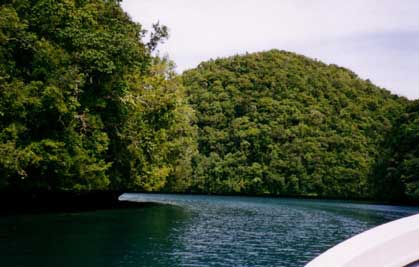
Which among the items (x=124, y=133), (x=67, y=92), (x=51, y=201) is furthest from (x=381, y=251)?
(x=51, y=201)

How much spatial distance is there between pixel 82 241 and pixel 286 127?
89.0 m

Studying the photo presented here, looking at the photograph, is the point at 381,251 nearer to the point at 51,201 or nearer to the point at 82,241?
the point at 82,241

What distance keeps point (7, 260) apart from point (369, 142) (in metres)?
91.3

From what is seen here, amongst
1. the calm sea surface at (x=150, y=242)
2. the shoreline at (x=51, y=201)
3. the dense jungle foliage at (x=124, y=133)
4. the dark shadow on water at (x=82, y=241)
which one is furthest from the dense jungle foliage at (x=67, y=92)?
the shoreline at (x=51, y=201)

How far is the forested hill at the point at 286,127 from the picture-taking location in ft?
327

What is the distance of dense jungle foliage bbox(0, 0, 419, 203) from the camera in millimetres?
28969

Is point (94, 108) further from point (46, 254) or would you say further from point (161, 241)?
point (46, 254)

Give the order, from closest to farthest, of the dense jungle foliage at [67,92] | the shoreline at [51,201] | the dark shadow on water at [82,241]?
the dark shadow on water at [82,241], the dense jungle foliage at [67,92], the shoreline at [51,201]

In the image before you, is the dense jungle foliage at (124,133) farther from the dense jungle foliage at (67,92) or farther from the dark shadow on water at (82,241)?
the dark shadow on water at (82,241)

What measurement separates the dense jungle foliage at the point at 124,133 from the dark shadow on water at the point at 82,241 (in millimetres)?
2405

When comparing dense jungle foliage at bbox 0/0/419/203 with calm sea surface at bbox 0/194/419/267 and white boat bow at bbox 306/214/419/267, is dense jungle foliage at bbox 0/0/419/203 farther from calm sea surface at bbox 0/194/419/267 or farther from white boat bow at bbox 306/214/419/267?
white boat bow at bbox 306/214/419/267

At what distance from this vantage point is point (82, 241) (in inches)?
923

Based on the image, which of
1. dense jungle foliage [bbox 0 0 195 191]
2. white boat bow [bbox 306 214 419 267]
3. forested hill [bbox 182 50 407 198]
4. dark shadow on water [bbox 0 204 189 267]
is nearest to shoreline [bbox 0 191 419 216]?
dark shadow on water [bbox 0 204 189 267]

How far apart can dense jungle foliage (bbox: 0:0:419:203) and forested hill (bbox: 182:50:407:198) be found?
266 mm
